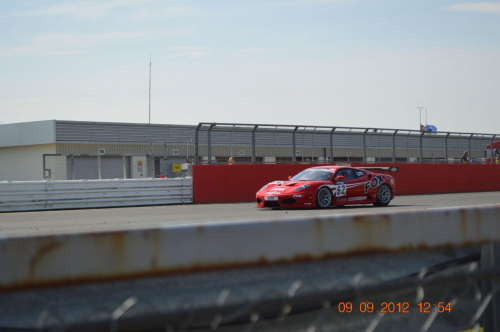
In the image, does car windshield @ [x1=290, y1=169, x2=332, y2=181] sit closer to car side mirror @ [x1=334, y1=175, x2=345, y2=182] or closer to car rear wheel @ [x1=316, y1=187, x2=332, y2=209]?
car side mirror @ [x1=334, y1=175, x2=345, y2=182]

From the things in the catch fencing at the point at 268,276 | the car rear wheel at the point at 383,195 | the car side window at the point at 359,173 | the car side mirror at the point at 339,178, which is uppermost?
the car side window at the point at 359,173

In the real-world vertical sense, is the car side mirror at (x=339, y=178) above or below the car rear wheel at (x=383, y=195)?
above

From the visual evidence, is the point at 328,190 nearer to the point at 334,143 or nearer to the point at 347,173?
the point at 347,173

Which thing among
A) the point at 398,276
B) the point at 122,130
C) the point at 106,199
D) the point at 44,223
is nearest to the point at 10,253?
the point at 398,276

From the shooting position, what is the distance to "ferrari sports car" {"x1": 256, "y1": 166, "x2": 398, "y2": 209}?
1708 cm

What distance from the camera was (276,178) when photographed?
2278 cm

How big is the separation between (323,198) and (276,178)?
18.0 feet

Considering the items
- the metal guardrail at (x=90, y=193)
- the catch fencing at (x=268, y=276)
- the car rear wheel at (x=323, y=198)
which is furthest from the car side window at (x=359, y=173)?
the catch fencing at (x=268, y=276)

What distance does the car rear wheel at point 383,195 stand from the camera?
1861 cm

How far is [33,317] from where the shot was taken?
1.74 meters

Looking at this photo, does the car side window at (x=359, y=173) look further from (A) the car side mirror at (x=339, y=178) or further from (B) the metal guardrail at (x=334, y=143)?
(B) the metal guardrail at (x=334, y=143)
